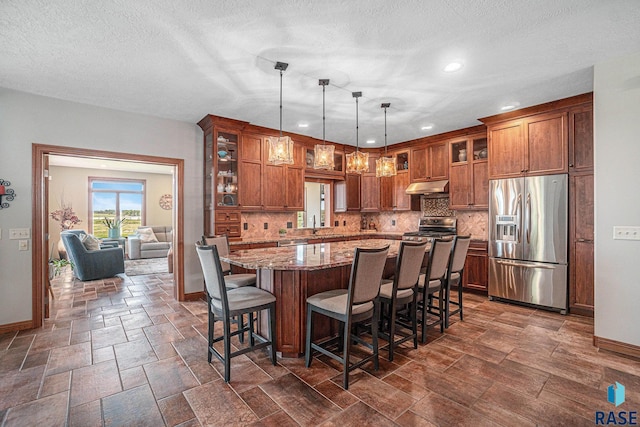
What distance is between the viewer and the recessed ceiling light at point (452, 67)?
2.86m

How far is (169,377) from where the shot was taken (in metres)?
2.39

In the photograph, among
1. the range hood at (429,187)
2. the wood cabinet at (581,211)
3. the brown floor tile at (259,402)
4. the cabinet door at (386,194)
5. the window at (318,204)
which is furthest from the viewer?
the window at (318,204)

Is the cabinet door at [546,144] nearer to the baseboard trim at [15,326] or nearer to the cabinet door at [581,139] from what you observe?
the cabinet door at [581,139]

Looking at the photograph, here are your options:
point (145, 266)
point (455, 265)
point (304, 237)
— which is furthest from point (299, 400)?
point (145, 266)

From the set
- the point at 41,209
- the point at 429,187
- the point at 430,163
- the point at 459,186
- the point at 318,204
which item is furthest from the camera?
the point at 318,204

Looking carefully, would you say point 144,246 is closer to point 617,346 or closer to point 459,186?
point 459,186

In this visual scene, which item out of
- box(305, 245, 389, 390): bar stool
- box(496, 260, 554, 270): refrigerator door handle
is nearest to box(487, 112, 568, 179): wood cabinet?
box(496, 260, 554, 270): refrigerator door handle

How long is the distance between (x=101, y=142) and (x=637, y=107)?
583 centimetres

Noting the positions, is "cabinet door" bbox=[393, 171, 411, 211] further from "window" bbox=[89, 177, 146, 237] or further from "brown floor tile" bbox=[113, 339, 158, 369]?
"window" bbox=[89, 177, 146, 237]

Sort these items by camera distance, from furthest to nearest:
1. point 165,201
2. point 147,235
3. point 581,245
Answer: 1. point 165,201
2. point 147,235
3. point 581,245

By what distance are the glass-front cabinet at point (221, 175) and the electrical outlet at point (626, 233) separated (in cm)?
446

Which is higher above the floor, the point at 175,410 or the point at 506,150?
the point at 506,150

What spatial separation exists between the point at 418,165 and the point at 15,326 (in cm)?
621

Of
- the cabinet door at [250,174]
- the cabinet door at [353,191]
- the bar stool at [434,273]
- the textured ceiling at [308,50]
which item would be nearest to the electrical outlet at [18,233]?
the textured ceiling at [308,50]
